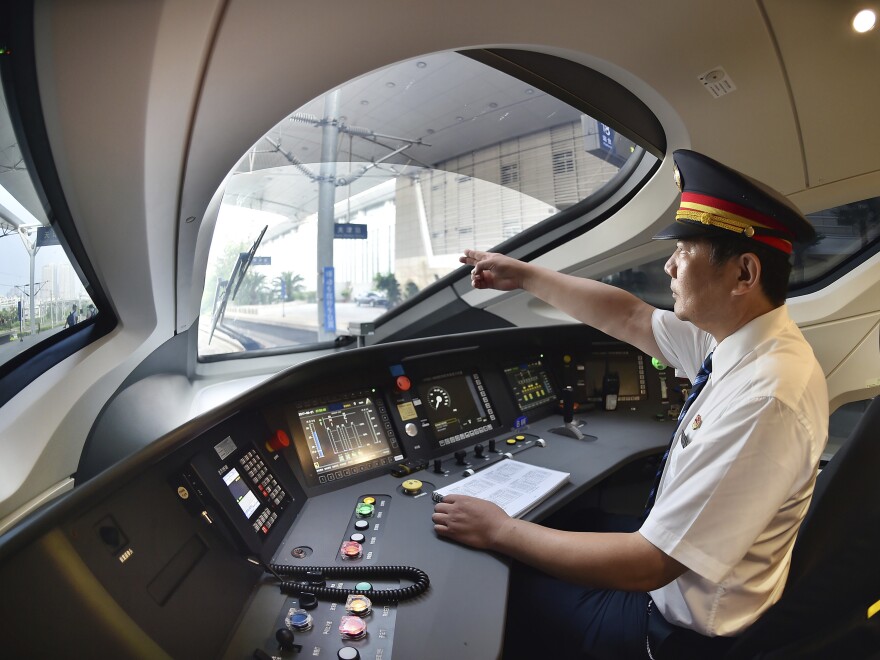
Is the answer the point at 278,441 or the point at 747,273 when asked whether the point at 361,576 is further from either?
the point at 747,273

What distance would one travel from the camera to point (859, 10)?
164 cm

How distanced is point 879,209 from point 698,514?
10.1 feet

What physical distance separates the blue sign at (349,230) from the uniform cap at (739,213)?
1.90 metres

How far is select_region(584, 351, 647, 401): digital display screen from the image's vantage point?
9.44 feet

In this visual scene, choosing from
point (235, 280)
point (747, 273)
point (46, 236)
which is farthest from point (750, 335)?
point (235, 280)

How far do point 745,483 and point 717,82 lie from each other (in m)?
1.61

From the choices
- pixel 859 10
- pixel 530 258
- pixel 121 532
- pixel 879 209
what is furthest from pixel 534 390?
pixel 879 209

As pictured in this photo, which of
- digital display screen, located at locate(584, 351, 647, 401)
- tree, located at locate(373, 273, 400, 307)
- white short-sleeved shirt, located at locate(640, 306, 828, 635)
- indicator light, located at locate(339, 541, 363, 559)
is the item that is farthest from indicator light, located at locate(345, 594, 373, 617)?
tree, located at locate(373, 273, 400, 307)

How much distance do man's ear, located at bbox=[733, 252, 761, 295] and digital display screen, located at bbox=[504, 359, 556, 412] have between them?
1442mm

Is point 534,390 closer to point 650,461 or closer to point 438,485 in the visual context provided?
point 650,461

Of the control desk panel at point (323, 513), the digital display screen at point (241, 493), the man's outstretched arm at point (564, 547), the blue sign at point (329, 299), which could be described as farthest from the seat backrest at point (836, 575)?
the blue sign at point (329, 299)

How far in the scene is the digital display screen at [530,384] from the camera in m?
2.59

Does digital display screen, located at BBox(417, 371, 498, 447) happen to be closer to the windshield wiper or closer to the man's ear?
the windshield wiper

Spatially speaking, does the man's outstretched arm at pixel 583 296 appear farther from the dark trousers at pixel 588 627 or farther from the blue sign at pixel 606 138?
the blue sign at pixel 606 138
